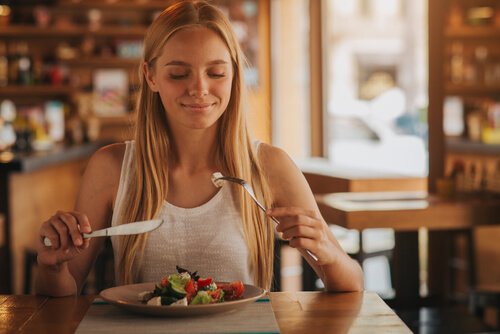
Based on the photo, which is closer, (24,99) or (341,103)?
(341,103)

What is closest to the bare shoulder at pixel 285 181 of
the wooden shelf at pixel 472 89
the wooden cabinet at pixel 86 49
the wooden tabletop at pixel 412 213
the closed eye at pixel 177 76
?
the closed eye at pixel 177 76

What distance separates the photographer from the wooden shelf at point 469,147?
4.14 metres

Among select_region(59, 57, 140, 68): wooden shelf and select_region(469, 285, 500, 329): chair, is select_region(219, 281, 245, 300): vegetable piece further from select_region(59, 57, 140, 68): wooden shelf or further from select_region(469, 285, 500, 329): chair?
select_region(59, 57, 140, 68): wooden shelf

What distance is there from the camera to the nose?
200 centimetres

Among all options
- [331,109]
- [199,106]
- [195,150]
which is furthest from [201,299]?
[331,109]

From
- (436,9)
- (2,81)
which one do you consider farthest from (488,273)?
(2,81)

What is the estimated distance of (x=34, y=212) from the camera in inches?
225

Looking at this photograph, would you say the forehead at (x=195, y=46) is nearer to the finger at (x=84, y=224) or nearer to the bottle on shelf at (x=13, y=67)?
the finger at (x=84, y=224)

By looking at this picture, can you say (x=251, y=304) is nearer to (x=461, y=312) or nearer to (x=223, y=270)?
(x=223, y=270)

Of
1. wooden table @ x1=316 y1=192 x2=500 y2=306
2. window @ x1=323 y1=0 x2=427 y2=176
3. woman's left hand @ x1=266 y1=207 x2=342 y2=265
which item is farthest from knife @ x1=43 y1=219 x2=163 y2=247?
window @ x1=323 y1=0 x2=427 y2=176

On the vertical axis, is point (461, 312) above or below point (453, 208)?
below

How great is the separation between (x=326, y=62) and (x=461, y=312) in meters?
4.36

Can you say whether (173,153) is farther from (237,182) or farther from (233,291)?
(233,291)

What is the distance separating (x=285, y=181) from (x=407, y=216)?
1.61 metres
